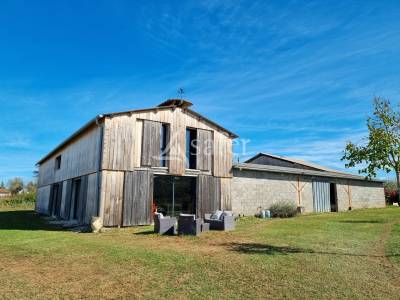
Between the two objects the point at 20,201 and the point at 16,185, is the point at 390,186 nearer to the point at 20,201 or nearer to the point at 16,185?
the point at 20,201

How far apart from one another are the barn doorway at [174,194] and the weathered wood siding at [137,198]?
151 centimetres

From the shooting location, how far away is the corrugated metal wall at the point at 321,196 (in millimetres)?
22639

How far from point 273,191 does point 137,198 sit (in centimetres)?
959

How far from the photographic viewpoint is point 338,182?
24.9 meters

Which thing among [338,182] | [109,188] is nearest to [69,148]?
[109,188]

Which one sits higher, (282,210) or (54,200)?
(54,200)

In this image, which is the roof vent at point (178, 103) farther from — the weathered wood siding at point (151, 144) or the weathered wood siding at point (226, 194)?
the weathered wood siding at point (226, 194)

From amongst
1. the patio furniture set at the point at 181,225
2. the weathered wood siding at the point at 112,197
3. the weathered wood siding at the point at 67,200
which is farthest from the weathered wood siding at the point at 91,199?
the weathered wood siding at the point at 67,200

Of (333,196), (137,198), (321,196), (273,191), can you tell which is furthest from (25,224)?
(333,196)

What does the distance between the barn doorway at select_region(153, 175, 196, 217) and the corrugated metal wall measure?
35.1 feet

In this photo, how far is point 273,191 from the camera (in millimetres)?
19938

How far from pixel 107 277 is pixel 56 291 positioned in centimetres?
96

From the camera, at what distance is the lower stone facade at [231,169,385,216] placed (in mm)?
18484

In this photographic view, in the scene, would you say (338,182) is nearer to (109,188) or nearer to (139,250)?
(109,188)
